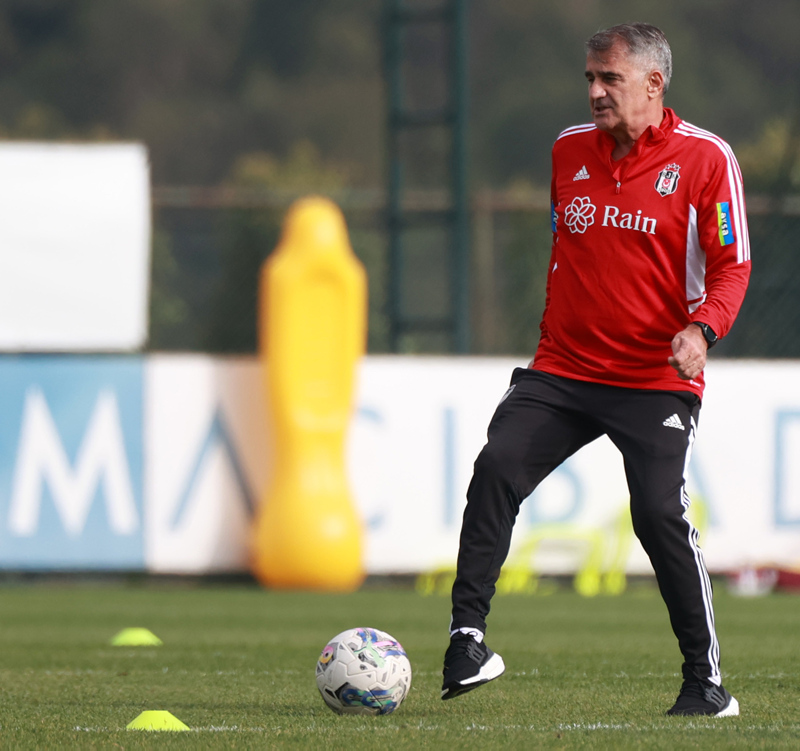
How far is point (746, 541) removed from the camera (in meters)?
12.6

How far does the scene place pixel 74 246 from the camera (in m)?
Answer: 12.5

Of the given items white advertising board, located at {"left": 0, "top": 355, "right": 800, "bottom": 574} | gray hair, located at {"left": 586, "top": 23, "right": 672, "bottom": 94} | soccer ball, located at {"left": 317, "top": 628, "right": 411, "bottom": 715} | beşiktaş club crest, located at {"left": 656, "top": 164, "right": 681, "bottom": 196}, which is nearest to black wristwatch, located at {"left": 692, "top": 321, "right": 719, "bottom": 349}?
beşiktaş club crest, located at {"left": 656, "top": 164, "right": 681, "bottom": 196}

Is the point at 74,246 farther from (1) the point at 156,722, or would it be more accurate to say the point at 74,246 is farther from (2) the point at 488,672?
(2) the point at 488,672

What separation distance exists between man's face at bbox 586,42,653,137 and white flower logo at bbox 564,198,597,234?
0.82ft

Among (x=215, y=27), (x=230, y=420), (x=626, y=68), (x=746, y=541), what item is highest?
(x=215, y=27)

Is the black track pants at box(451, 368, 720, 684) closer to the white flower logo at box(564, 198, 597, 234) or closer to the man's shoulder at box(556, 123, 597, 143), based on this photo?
the white flower logo at box(564, 198, 597, 234)

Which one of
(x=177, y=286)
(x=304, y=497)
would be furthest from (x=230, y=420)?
(x=177, y=286)

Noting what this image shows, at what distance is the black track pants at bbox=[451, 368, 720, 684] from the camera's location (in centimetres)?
503

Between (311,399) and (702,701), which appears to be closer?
(702,701)

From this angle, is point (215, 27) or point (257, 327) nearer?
point (257, 327)

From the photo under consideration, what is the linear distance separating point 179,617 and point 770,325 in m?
6.69

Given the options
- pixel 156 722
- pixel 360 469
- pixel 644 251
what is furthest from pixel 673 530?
pixel 360 469

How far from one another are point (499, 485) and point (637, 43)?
1.41 meters

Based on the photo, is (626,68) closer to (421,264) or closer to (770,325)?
(770,325)
